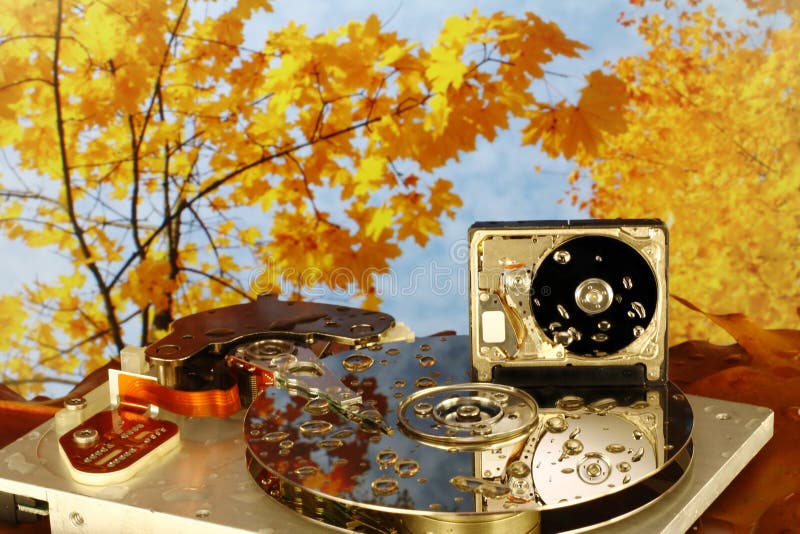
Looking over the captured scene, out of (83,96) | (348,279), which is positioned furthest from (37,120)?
(348,279)

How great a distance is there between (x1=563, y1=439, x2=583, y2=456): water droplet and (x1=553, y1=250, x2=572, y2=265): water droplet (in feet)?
0.75

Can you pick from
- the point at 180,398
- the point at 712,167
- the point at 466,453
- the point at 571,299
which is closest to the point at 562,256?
the point at 571,299

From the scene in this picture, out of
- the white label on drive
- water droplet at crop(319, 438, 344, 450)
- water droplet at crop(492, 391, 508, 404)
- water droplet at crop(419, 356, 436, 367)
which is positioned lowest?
water droplet at crop(319, 438, 344, 450)

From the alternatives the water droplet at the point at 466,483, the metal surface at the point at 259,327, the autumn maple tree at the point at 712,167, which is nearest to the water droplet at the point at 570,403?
the water droplet at the point at 466,483

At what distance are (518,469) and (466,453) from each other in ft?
0.21

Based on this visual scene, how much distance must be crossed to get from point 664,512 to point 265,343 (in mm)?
583

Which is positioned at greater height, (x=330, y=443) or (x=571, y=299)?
(x=571, y=299)

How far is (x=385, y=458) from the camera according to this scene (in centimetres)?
110

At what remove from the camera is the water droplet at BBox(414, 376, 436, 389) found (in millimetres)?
1275

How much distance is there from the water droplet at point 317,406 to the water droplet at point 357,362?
0.10 m

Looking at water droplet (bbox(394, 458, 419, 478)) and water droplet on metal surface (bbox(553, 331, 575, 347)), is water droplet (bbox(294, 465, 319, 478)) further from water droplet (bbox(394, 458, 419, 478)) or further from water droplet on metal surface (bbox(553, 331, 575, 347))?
water droplet on metal surface (bbox(553, 331, 575, 347))

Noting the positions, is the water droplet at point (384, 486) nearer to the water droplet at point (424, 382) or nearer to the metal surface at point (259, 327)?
the water droplet at point (424, 382)

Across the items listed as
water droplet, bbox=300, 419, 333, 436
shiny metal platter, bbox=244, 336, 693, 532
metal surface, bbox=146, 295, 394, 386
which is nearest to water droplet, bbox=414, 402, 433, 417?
shiny metal platter, bbox=244, 336, 693, 532

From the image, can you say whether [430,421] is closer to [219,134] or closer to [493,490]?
[493,490]
